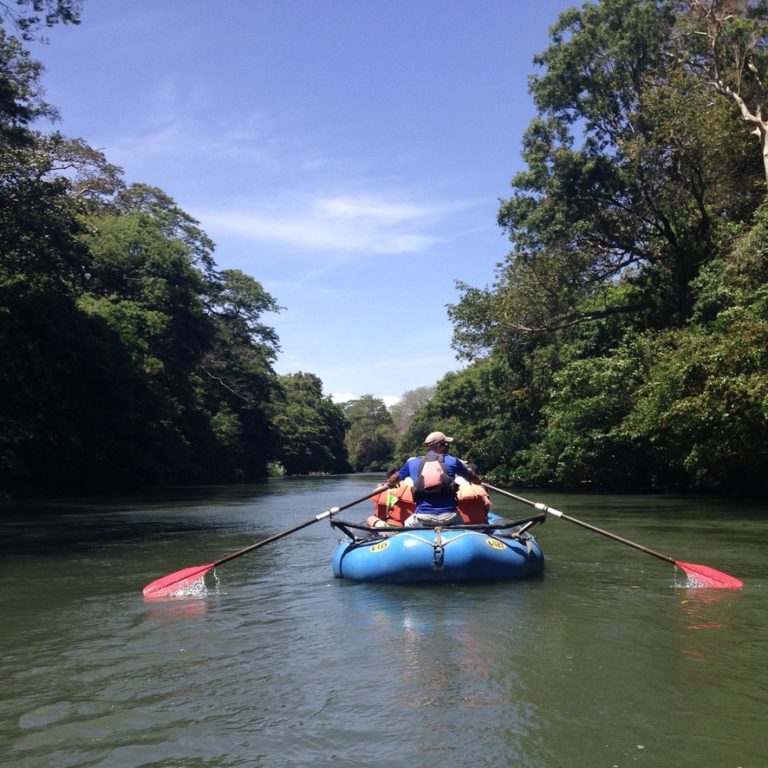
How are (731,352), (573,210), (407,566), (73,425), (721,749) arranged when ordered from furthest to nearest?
(73,425)
(573,210)
(731,352)
(407,566)
(721,749)

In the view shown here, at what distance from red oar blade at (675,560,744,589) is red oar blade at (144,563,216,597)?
5.11 metres

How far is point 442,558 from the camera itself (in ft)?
26.6

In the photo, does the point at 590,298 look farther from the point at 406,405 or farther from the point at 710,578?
the point at 406,405

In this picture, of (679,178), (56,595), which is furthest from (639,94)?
(56,595)

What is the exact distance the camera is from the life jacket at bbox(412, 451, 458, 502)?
8898 millimetres

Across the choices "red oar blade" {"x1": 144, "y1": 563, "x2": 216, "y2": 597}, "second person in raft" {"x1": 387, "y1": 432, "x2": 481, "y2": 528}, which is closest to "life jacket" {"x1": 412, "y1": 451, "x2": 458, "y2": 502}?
"second person in raft" {"x1": 387, "y1": 432, "x2": 481, "y2": 528}

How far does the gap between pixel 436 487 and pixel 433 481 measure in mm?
78

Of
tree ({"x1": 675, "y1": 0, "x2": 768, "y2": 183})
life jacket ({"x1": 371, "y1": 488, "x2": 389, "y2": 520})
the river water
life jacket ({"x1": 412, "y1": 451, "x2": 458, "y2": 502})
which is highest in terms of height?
tree ({"x1": 675, "y1": 0, "x2": 768, "y2": 183})

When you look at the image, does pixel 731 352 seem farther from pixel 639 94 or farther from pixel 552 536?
pixel 639 94

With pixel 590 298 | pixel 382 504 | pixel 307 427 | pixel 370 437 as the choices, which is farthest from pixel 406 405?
pixel 382 504

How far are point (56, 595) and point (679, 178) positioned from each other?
21432mm

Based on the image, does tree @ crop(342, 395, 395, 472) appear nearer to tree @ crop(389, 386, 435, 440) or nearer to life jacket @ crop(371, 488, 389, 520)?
tree @ crop(389, 386, 435, 440)

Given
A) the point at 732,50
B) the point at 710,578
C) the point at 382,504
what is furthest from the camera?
the point at 732,50

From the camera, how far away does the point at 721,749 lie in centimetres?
397
